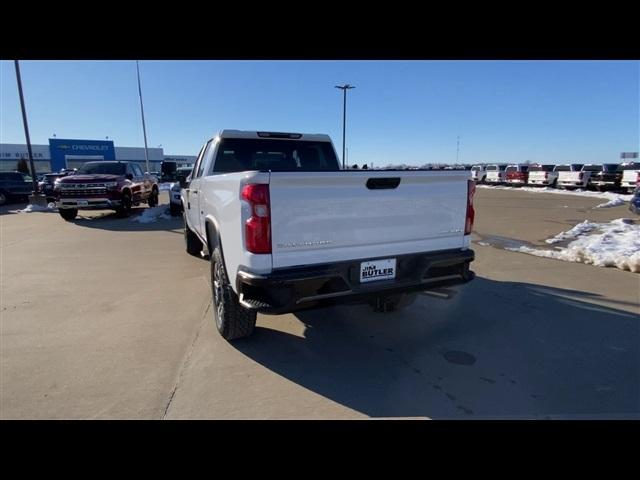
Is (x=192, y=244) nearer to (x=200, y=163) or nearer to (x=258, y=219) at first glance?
(x=200, y=163)

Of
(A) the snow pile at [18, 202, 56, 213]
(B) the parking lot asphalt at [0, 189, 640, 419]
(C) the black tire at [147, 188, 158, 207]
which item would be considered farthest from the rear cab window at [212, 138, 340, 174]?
(A) the snow pile at [18, 202, 56, 213]

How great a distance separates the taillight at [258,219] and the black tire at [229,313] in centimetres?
82

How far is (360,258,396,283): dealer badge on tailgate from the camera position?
295 centimetres

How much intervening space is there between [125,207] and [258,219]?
11949mm

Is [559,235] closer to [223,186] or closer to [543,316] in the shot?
[543,316]

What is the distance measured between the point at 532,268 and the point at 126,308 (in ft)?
21.5

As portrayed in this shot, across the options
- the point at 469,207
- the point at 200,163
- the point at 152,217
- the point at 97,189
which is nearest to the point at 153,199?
the point at 152,217

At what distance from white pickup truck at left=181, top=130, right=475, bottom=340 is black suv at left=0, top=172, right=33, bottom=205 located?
899 inches

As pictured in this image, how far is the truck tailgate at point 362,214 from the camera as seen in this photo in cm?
266

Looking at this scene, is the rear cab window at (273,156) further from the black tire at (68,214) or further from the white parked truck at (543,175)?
the white parked truck at (543,175)

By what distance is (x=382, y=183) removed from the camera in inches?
117

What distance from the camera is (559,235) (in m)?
8.98

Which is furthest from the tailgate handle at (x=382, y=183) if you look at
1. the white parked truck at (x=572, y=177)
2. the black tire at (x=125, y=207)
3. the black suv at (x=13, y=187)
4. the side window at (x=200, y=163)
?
the white parked truck at (x=572, y=177)
